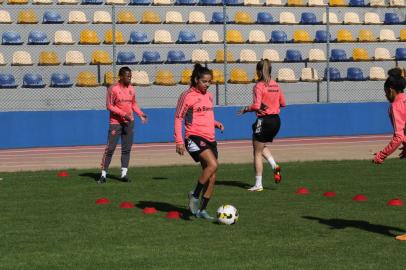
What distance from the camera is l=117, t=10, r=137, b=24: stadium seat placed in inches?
1219

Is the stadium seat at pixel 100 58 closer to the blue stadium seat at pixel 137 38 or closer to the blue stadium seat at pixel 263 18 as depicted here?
the blue stadium seat at pixel 137 38

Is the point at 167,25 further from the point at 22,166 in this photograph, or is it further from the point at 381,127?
the point at 22,166

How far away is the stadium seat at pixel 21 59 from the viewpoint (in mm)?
28216

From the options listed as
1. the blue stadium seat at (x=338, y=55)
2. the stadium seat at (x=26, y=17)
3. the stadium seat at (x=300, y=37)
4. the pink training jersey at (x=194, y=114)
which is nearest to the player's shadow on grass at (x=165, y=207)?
the pink training jersey at (x=194, y=114)

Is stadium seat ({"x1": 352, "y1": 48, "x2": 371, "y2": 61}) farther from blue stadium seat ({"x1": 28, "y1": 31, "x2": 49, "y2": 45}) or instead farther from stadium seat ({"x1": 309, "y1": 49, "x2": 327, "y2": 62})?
blue stadium seat ({"x1": 28, "y1": 31, "x2": 49, "y2": 45})

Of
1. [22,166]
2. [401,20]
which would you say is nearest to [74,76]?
[22,166]

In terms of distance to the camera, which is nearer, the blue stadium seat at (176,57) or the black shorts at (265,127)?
the black shorts at (265,127)

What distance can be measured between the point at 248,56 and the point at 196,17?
2.34m

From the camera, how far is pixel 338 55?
32938 millimetres

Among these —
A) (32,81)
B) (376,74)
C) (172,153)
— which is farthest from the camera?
(376,74)

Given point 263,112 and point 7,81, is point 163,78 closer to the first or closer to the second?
point 7,81

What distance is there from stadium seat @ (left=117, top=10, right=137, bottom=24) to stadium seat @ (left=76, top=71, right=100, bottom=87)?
10.1ft

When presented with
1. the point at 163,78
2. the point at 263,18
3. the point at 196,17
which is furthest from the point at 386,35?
the point at 163,78

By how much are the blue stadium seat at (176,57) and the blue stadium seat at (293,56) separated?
3776mm
